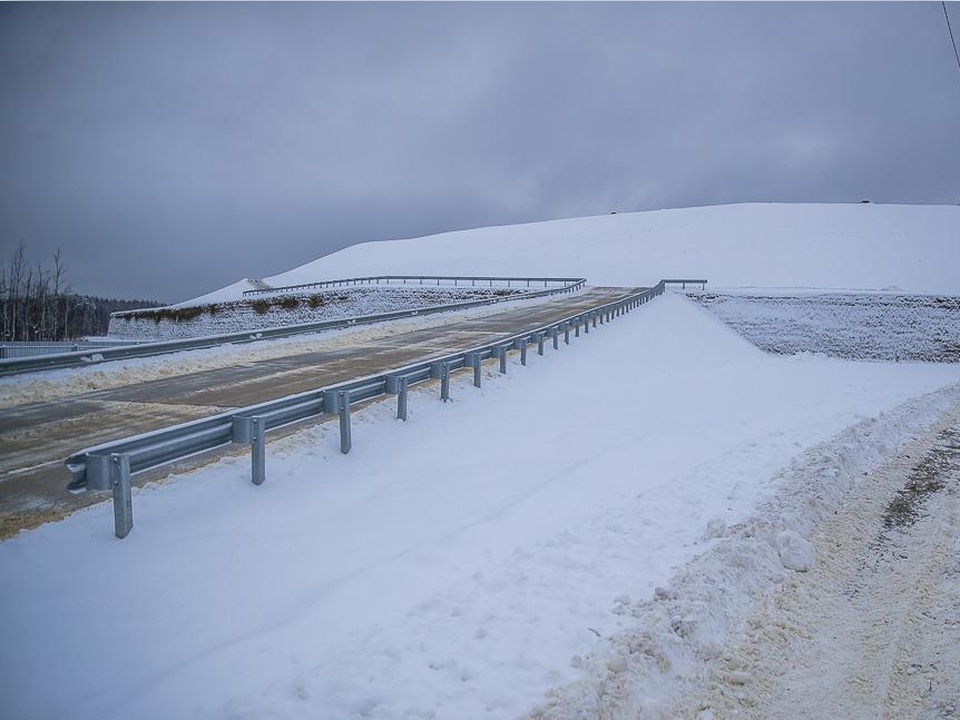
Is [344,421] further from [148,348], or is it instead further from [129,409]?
[148,348]

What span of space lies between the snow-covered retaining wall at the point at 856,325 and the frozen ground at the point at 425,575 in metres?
22.4

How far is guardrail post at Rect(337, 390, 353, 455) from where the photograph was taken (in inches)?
352

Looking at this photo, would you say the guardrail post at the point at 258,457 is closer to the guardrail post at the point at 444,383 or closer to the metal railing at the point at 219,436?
the metal railing at the point at 219,436

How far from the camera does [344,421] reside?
9008 mm

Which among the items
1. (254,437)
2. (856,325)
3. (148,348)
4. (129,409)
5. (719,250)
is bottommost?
(129,409)

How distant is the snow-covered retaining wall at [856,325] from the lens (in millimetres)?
29938

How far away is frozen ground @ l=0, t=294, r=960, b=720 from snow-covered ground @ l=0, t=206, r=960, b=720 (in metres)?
0.02

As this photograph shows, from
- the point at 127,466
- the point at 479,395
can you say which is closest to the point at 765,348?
the point at 479,395

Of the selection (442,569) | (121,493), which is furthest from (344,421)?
(442,569)

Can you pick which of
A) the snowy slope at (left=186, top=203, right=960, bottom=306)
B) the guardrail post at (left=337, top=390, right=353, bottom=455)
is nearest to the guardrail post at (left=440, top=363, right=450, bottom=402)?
the guardrail post at (left=337, top=390, right=353, bottom=455)

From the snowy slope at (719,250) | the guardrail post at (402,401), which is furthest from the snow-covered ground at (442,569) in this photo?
the snowy slope at (719,250)

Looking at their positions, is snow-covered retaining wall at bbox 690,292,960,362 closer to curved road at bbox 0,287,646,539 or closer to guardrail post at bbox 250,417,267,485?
curved road at bbox 0,287,646,539

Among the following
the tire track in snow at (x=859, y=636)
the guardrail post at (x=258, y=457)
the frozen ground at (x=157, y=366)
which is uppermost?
the frozen ground at (x=157, y=366)

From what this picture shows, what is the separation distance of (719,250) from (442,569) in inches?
3032
